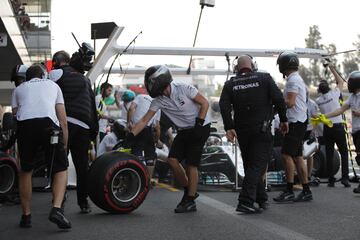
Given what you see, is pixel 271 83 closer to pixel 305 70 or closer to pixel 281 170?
pixel 281 170

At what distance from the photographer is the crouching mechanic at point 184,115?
765 cm

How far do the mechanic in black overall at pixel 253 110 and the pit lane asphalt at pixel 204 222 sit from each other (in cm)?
55

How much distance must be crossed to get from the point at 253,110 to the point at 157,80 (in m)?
1.15

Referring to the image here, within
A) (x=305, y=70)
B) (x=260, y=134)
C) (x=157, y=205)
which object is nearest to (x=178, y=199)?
(x=157, y=205)

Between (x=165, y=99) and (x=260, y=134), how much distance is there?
1184 millimetres

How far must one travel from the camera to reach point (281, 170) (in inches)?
410

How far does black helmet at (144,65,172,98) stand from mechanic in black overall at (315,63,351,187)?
390 cm

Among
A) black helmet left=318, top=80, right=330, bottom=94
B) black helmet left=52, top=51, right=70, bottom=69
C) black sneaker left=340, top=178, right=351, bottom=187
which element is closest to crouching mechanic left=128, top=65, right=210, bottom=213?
black helmet left=52, top=51, right=70, bottom=69

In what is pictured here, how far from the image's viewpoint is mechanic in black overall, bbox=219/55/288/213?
24.5 feet

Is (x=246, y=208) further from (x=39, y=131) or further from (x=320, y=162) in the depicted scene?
(x=320, y=162)

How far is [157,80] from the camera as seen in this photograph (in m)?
7.68

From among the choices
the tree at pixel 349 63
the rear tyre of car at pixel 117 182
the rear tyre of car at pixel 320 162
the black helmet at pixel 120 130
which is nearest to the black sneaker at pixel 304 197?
the rear tyre of car at pixel 117 182

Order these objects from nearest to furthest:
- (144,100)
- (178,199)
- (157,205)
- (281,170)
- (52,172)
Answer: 1. (52,172)
2. (157,205)
3. (178,199)
4. (281,170)
5. (144,100)

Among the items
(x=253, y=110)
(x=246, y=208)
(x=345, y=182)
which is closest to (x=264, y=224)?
(x=246, y=208)
